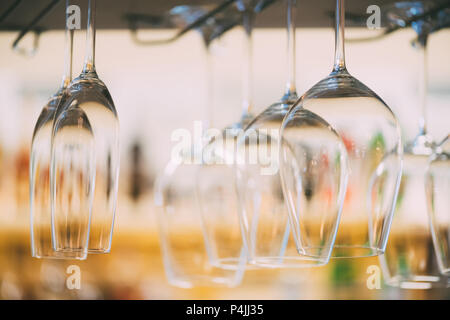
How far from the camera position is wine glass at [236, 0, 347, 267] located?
0.38 meters

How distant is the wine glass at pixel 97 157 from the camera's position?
440 millimetres

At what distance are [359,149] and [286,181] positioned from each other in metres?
0.05

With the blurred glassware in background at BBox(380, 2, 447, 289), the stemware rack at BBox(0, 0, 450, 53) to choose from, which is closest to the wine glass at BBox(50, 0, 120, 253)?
the stemware rack at BBox(0, 0, 450, 53)

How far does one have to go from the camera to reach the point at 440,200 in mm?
547

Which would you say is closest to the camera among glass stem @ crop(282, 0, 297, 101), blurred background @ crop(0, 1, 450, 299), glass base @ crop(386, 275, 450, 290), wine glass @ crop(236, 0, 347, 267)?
wine glass @ crop(236, 0, 347, 267)

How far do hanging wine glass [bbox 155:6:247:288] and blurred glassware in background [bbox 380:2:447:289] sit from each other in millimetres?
213

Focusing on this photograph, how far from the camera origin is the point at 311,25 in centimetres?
76

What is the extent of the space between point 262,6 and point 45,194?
29 cm

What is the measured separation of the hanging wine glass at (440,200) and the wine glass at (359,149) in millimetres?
154

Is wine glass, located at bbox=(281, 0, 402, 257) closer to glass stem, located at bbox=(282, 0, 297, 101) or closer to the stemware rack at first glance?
glass stem, located at bbox=(282, 0, 297, 101)

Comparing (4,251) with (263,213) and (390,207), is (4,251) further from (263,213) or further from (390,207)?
(390,207)

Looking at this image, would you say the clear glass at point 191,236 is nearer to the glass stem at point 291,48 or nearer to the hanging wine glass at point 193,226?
the hanging wine glass at point 193,226
